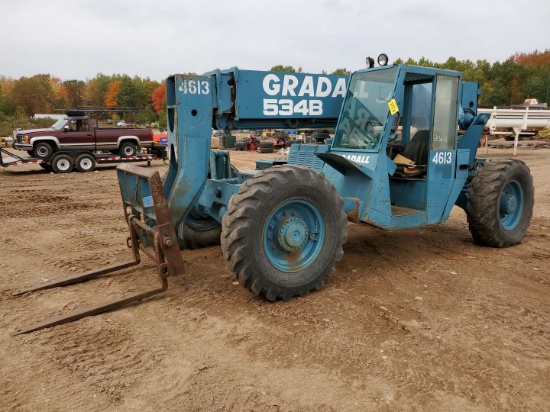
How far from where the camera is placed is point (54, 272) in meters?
5.57

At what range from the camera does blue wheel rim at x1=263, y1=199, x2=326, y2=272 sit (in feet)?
14.8

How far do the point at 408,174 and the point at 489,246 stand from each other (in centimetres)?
168

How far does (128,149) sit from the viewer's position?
1861 centimetres

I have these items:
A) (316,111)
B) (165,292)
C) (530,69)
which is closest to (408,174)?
(316,111)

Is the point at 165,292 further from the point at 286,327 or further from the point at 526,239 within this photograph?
the point at 526,239

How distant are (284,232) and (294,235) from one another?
0.38 feet

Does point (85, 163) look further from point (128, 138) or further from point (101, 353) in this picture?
point (101, 353)

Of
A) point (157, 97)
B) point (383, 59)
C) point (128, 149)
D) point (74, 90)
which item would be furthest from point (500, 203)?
point (74, 90)

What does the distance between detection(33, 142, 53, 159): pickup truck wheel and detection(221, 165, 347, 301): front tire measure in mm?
14743

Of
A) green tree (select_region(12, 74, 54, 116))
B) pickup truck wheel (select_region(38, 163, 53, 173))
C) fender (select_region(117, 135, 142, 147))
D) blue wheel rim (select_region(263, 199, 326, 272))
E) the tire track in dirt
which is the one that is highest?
green tree (select_region(12, 74, 54, 116))

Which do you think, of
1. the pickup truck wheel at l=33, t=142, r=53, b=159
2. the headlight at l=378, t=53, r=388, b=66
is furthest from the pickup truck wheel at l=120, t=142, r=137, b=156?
the headlight at l=378, t=53, r=388, b=66

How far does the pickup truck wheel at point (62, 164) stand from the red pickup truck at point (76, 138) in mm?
325

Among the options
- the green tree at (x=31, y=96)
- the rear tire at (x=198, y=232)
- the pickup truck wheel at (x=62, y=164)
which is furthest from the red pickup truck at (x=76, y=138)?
the green tree at (x=31, y=96)

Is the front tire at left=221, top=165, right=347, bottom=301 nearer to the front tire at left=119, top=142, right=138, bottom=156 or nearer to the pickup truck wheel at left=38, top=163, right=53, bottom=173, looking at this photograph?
the pickup truck wheel at left=38, top=163, right=53, bottom=173
